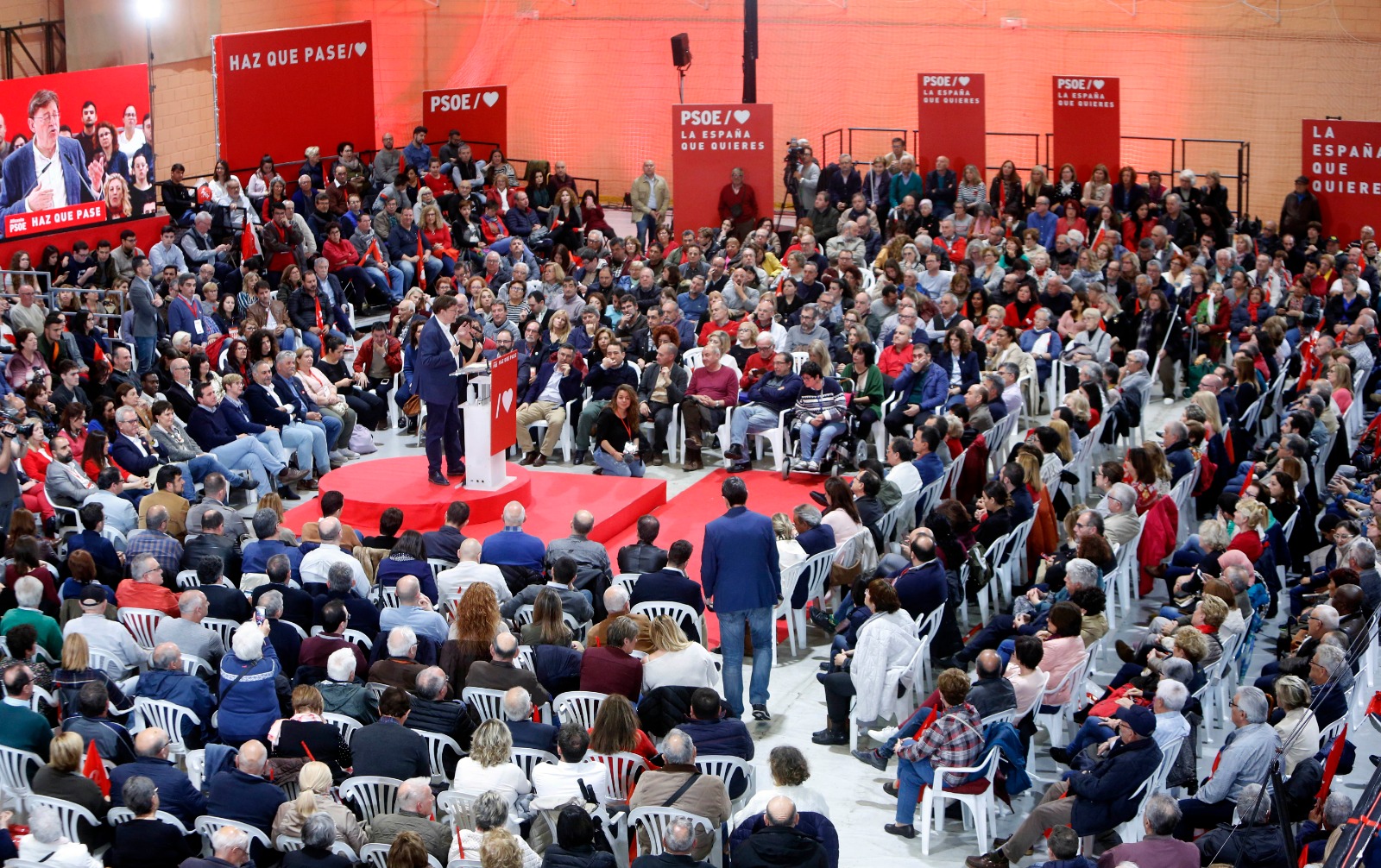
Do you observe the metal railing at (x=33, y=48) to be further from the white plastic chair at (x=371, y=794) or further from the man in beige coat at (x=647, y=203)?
the white plastic chair at (x=371, y=794)

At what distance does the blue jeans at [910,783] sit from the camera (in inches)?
276

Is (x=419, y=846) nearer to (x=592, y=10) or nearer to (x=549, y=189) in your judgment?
(x=549, y=189)

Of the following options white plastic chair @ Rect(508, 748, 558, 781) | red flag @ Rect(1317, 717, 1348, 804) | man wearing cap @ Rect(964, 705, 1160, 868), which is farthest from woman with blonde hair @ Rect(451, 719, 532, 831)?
red flag @ Rect(1317, 717, 1348, 804)

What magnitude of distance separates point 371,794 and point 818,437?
609 centimetres

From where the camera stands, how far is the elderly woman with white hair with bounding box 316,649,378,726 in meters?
6.95

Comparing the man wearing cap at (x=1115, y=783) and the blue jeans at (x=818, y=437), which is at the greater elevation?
the blue jeans at (x=818, y=437)

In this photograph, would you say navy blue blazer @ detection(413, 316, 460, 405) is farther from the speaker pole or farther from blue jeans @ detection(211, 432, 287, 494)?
the speaker pole

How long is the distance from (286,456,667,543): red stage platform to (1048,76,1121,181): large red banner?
8632mm

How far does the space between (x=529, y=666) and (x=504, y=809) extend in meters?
1.65

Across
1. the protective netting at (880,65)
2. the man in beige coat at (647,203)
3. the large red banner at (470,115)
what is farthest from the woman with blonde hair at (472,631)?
the protective netting at (880,65)

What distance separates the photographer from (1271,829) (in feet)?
20.1

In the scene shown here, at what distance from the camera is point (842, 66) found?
2094 cm

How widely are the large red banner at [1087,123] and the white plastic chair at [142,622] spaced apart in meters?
12.8

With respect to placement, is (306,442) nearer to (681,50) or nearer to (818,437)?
(818,437)
